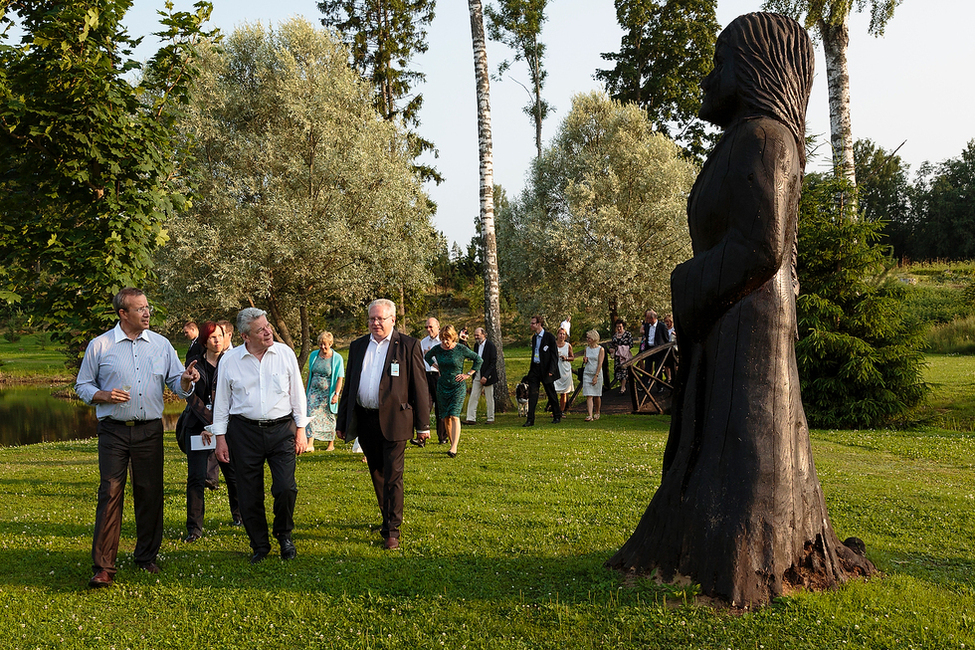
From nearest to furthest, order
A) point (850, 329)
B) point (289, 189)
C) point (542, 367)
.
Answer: point (850, 329) → point (542, 367) → point (289, 189)

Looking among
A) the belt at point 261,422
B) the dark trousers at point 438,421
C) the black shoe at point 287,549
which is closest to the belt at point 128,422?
the belt at point 261,422

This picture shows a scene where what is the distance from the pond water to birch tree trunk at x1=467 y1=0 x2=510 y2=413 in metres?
8.40

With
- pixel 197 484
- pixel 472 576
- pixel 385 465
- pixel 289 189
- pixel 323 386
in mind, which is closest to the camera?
pixel 472 576

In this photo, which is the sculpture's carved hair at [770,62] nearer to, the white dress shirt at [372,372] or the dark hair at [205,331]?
the white dress shirt at [372,372]

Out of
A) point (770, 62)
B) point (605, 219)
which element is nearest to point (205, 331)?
point (770, 62)

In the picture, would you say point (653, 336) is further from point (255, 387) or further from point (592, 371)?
point (255, 387)

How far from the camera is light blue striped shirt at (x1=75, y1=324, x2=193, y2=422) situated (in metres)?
5.26

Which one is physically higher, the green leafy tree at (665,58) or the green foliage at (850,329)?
the green leafy tree at (665,58)

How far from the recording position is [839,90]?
15.4m

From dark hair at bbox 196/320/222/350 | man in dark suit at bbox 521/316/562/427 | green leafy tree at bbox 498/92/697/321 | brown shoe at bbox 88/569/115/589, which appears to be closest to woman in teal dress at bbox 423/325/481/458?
man in dark suit at bbox 521/316/562/427

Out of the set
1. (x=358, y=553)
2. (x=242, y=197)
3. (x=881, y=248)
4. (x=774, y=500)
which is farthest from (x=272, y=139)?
(x=774, y=500)

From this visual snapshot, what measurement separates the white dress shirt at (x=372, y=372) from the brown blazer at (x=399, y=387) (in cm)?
5

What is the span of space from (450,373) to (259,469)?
5.87 m

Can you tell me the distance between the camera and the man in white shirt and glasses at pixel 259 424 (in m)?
5.67
